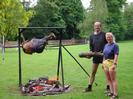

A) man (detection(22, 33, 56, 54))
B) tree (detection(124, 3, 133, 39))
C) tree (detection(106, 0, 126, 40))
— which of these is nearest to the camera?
man (detection(22, 33, 56, 54))

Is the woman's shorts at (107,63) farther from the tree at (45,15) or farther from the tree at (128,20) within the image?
the tree at (128,20)

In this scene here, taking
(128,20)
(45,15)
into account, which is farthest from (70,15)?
(128,20)

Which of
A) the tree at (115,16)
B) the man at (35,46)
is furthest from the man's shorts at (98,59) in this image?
the tree at (115,16)

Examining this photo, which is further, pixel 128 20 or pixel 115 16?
pixel 128 20

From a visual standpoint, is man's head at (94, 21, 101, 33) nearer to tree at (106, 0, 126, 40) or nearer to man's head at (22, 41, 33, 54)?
man's head at (22, 41, 33, 54)

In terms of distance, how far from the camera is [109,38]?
13344 mm

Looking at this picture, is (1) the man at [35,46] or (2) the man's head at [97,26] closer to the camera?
(2) the man's head at [97,26]

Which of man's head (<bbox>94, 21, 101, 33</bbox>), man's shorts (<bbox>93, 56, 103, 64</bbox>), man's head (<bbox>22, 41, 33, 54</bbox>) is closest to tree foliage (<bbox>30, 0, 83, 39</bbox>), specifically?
man's head (<bbox>22, 41, 33, 54</bbox>)

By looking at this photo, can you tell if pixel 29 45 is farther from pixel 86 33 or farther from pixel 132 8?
pixel 132 8

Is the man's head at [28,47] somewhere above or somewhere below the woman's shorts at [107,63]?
above

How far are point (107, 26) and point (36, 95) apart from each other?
9444 centimetres

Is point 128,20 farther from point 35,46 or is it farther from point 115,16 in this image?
point 35,46

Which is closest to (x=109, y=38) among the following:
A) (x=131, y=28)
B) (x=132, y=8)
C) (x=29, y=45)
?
(x=29, y=45)

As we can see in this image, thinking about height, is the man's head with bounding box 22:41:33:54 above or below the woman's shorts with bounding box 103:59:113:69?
above
